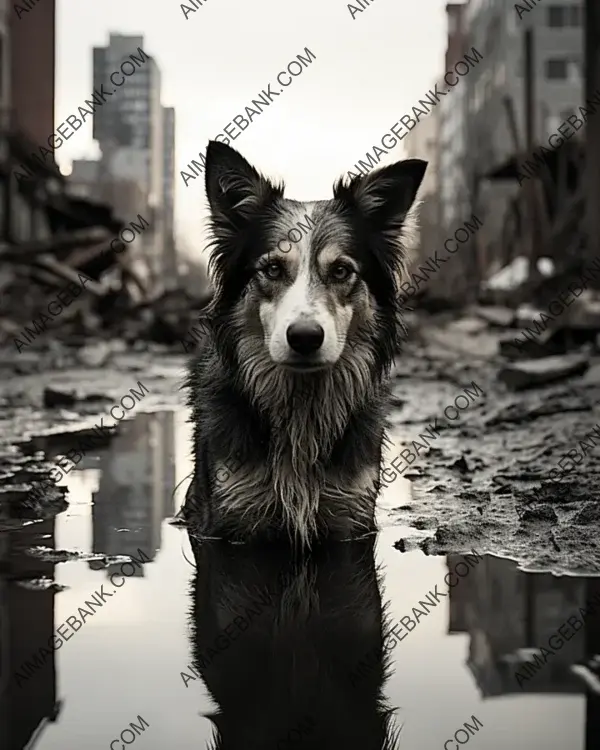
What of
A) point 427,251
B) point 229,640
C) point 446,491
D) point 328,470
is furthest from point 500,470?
point 427,251

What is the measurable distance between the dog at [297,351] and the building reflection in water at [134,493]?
282mm

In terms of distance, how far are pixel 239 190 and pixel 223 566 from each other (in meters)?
1.68

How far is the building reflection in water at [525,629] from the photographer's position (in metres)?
2.71

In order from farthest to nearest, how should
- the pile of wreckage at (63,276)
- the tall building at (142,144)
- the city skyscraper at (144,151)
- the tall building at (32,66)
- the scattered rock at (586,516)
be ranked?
1. the city skyscraper at (144,151)
2. the tall building at (142,144)
3. the tall building at (32,66)
4. the pile of wreckage at (63,276)
5. the scattered rock at (586,516)

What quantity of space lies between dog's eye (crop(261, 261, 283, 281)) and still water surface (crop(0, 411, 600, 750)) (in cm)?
112

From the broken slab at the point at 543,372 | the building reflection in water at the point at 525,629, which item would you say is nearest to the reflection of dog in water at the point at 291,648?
the building reflection in water at the point at 525,629

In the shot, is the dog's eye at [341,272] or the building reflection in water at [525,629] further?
the dog's eye at [341,272]

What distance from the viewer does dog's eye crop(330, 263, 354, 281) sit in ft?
14.4

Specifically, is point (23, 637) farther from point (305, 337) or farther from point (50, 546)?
point (305, 337)

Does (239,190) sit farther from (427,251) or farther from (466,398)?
(427,251)

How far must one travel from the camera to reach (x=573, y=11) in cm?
7269

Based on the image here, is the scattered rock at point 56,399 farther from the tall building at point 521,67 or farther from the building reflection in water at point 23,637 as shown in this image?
the tall building at point 521,67

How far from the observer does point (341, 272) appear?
4.42m

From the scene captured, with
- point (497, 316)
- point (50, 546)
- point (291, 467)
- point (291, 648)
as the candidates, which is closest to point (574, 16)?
point (497, 316)
